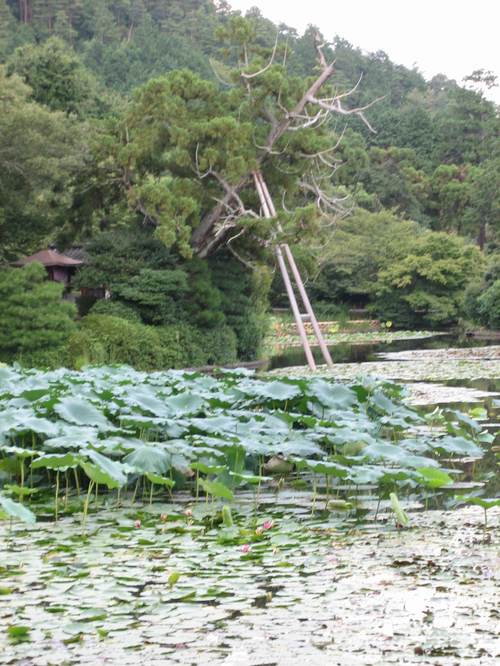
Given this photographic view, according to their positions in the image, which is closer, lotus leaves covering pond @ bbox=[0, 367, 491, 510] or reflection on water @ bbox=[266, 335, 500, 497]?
lotus leaves covering pond @ bbox=[0, 367, 491, 510]

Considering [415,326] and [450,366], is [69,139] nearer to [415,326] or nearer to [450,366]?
[450,366]

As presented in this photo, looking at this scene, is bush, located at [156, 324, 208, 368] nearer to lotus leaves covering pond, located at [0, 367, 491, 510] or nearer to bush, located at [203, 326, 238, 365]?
bush, located at [203, 326, 238, 365]

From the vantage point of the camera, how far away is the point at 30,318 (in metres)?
19.4

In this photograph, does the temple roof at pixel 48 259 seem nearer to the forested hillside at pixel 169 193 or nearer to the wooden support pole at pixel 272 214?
the forested hillside at pixel 169 193

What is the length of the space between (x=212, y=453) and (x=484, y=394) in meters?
8.47

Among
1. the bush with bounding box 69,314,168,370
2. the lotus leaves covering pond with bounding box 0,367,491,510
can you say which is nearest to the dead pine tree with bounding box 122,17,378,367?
the bush with bounding box 69,314,168,370

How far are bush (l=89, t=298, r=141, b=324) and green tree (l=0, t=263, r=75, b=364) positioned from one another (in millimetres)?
3209

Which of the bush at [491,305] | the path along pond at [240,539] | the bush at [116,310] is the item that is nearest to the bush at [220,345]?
the bush at [116,310]

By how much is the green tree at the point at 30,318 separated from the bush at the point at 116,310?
10.5 feet

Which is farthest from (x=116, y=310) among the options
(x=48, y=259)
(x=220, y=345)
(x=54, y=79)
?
(x=54, y=79)

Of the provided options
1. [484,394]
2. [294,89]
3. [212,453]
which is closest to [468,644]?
[212,453]

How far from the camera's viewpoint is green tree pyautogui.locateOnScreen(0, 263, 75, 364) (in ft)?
62.6

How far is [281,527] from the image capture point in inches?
239

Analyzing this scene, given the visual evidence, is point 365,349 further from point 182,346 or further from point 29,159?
point 29,159
